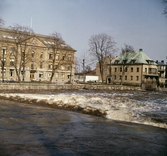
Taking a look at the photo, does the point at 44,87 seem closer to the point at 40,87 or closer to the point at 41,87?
the point at 41,87

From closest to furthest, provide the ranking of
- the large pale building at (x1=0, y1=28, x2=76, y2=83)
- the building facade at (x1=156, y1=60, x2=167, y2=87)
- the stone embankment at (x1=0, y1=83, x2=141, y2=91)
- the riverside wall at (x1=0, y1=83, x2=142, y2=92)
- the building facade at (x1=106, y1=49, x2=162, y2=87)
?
the riverside wall at (x1=0, y1=83, x2=142, y2=92)
the stone embankment at (x1=0, y1=83, x2=141, y2=91)
the large pale building at (x1=0, y1=28, x2=76, y2=83)
the building facade at (x1=106, y1=49, x2=162, y2=87)
the building facade at (x1=156, y1=60, x2=167, y2=87)

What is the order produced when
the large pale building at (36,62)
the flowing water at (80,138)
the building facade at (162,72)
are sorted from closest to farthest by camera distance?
the flowing water at (80,138)
the large pale building at (36,62)
the building facade at (162,72)

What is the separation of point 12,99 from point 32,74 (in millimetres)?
43947

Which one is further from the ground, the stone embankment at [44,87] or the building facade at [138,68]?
the building facade at [138,68]

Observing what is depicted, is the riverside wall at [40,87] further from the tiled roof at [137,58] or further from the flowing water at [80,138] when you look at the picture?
the flowing water at [80,138]

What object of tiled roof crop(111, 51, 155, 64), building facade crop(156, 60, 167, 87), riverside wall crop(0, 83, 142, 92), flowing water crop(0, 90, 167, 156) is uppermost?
tiled roof crop(111, 51, 155, 64)

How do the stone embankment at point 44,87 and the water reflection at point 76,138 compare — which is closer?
the water reflection at point 76,138

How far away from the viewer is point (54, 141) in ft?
30.9

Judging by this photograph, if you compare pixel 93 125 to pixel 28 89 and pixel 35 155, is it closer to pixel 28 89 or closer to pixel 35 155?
pixel 35 155

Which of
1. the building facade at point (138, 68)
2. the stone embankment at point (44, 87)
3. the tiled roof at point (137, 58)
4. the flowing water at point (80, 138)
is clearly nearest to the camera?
the flowing water at point (80, 138)

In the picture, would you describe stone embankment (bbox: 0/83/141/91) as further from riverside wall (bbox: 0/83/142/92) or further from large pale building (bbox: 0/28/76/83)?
large pale building (bbox: 0/28/76/83)

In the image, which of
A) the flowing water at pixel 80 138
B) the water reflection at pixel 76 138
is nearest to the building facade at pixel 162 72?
the flowing water at pixel 80 138

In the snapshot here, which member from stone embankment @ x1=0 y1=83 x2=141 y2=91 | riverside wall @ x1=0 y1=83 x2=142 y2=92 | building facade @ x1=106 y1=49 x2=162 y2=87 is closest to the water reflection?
riverside wall @ x1=0 y1=83 x2=142 y2=92

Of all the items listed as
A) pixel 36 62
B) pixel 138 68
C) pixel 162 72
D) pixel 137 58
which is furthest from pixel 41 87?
pixel 162 72
